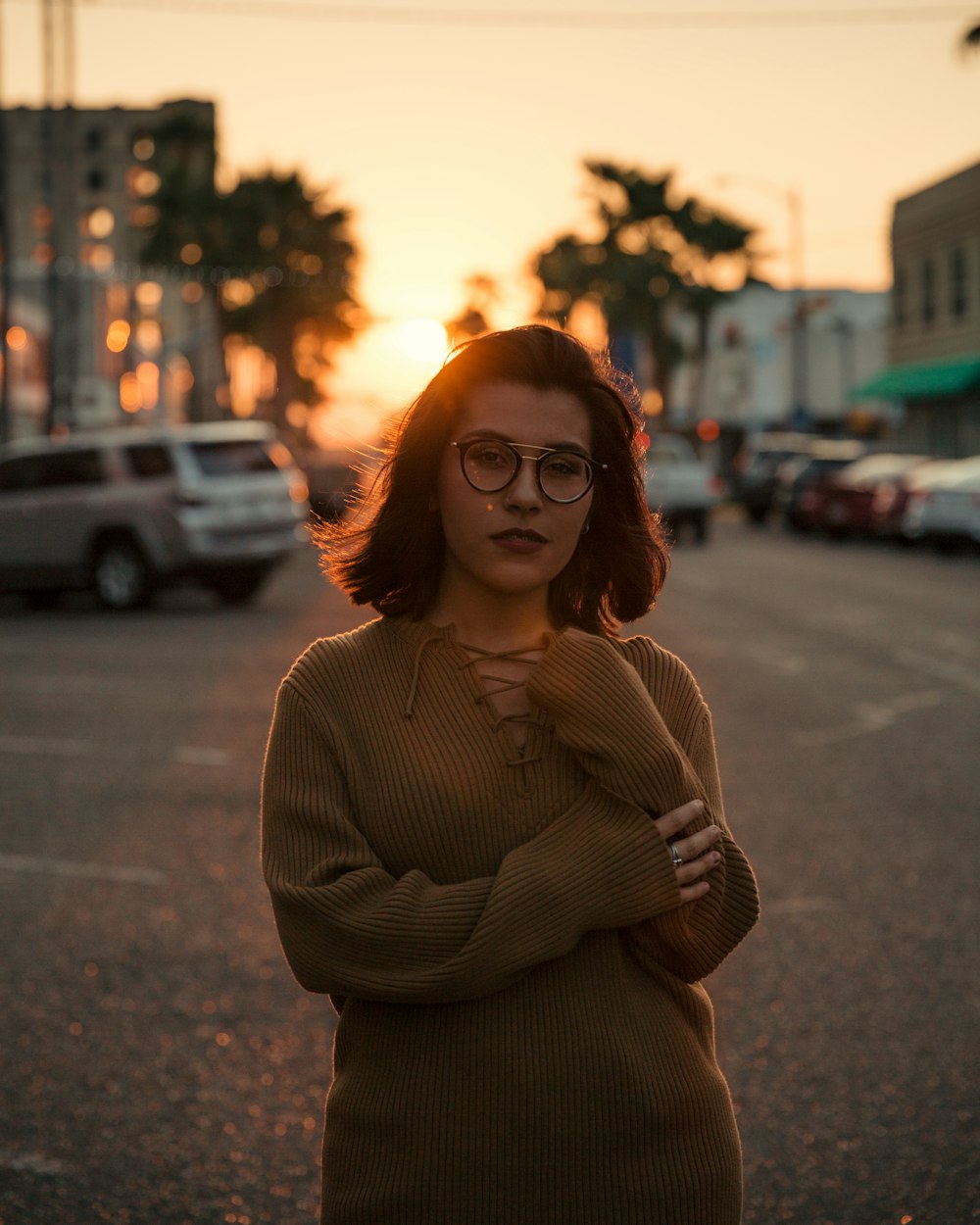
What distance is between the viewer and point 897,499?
32.2 meters

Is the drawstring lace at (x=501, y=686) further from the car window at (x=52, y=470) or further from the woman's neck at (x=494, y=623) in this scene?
the car window at (x=52, y=470)

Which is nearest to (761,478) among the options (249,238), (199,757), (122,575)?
(249,238)

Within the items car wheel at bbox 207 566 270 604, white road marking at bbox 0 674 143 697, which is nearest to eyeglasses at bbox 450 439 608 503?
white road marking at bbox 0 674 143 697

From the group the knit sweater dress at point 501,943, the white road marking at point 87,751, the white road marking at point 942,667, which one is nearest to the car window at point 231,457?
the white road marking at point 942,667

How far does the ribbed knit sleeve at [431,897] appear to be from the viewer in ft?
7.20

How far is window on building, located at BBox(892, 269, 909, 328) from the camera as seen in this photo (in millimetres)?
51438

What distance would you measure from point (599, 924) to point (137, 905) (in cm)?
475

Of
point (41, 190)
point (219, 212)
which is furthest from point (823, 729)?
point (41, 190)

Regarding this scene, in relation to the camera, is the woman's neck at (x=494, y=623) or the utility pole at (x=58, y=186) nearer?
the woman's neck at (x=494, y=623)

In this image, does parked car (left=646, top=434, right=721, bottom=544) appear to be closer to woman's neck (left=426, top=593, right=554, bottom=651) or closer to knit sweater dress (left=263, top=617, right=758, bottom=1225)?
woman's neck (left=426, top=593, right=554, bottom=651)

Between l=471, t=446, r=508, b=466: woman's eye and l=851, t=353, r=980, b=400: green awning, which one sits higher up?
l=851, t=353, r=980, b=400: green awning

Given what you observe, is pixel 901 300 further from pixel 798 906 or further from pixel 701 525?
pixel 798 906

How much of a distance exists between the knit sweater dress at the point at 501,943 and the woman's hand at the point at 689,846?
0.07 feet

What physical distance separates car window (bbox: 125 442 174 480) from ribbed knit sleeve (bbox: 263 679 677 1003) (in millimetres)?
17544
